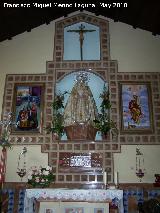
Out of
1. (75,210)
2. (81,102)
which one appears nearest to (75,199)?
(75,210)

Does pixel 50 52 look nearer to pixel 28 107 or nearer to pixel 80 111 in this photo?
pixel 28 107

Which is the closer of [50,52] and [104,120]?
[104,120]

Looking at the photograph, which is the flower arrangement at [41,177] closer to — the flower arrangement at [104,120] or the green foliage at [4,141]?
the green foliage at [4,141]

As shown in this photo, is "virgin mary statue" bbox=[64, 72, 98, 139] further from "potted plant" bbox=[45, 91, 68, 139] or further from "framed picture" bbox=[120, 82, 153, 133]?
"framed picture" bbox=[120, 82, 153, 133]

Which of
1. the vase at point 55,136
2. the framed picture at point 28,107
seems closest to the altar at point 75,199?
the vase at point 55,136

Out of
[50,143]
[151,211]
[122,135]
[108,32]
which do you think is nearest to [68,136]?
[50,143]

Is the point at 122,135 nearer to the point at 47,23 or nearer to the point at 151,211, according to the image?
the point at 151,211

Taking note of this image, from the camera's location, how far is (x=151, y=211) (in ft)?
25.5

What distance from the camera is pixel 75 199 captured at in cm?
774

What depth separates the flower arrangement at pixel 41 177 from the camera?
8344 millimetres

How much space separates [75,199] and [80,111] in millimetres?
2745

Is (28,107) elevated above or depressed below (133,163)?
above

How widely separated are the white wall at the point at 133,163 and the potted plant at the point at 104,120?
1.95ft

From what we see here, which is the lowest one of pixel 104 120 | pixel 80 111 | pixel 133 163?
pixel 133 163
